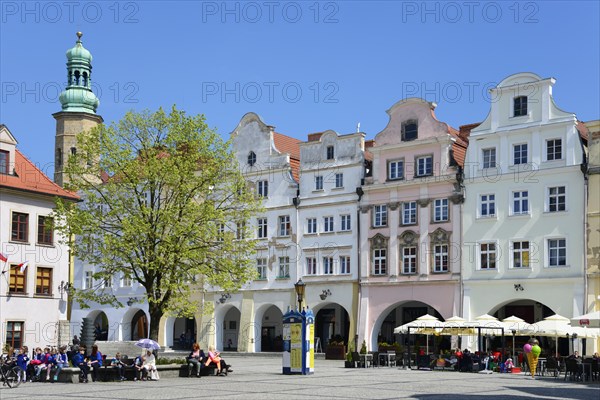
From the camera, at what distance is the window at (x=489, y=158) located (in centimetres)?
5272

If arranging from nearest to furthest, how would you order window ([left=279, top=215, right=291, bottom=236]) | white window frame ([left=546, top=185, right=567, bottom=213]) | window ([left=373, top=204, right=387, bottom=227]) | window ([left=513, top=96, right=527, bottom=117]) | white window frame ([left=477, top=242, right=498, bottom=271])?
white window frame ([left=546, top=185, right=567, bottom=213]), window ([left=513, top=96, right=527, bottom=117]), white window frame ([left=477, top=242, right=498, bottom=271]), window ([left=373, top=204, right=387, bottom=227]), window ([left=279, top=215, right=291, bottom=236])

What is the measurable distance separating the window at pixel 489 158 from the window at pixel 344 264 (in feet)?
34.3

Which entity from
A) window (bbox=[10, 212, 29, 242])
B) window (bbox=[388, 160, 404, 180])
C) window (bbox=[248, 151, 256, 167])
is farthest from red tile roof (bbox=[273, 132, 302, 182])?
window (bbox=[10, 212, 29, 242])

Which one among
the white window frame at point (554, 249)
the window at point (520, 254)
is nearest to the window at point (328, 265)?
the window at point (520, 254)

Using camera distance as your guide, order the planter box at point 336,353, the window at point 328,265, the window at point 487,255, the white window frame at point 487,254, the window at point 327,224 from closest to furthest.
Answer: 1. the white window frame at point 487,254
2. the window at point 487,255
3. the planter box at point 336,353
4. the window at point 328,265
5. the window at point 327,224

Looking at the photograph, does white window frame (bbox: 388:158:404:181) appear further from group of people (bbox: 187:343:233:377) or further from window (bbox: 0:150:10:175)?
group of people (bbox: 187:343:233:377)

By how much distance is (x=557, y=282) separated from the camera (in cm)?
4953

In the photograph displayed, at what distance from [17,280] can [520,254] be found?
85.7 feet

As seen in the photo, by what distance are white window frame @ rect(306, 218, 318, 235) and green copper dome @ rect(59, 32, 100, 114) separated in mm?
31591

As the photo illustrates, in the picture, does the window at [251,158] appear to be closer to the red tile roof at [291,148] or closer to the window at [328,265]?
the red tile roof at [291,148]

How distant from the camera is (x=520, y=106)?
51.8 metres

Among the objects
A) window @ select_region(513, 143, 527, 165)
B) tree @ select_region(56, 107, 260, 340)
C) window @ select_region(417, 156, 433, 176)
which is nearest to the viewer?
tree @ select_region(56, 107, 260, 340)

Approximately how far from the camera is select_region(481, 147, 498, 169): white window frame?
5269 cm

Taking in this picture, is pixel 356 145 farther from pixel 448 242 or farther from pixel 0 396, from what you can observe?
pixel 0 396
